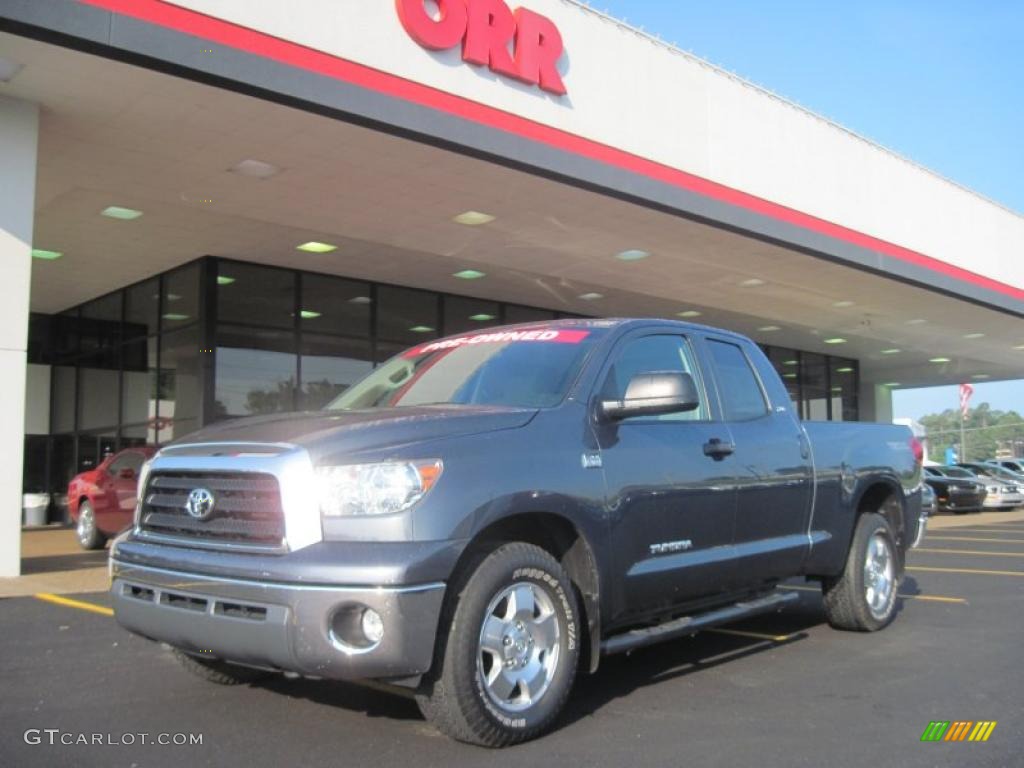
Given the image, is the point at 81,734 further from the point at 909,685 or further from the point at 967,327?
the point at 967,327

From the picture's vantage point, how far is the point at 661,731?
165 inches

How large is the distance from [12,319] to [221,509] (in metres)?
6.67

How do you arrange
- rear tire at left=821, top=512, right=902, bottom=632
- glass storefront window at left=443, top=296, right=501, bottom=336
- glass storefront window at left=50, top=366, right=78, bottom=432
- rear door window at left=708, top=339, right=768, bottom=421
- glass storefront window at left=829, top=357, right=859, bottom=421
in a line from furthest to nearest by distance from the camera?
glass storefront window at left=829, top=357, right=859, bottom=421 < glass storefront window at left=50, top=366, right=78, bottom=432 < glass storefront window at left=443, top=296, right=501, bottom=336 < rear tire at left=821, top=512, right=902, bottom=632 < rear door window at left=708, top=339, right=768, bottom=421

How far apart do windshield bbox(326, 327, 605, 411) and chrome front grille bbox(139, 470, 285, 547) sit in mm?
1080

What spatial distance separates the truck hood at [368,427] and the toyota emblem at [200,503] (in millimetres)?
251

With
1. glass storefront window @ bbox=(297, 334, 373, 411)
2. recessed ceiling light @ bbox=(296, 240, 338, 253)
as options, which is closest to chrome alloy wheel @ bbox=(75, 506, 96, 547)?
glass storefront window @ bbox=(297, 334, 373, 411)

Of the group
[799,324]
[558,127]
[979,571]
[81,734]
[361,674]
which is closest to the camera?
[361,674]

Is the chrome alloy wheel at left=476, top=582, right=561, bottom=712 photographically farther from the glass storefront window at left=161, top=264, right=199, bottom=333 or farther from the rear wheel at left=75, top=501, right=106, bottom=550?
the glass storefront window at left=161, top=264, right=199, bottom=333

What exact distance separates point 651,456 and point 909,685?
1877 millimetres

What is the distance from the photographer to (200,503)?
4035 mm

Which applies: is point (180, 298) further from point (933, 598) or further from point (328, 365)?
point (933, 598)

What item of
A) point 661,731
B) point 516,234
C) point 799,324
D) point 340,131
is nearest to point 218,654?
point 661,731

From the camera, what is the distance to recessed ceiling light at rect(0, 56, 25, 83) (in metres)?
8.63

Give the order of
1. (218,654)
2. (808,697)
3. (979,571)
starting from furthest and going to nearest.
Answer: (979,571) → (808,697) → (218,654)
